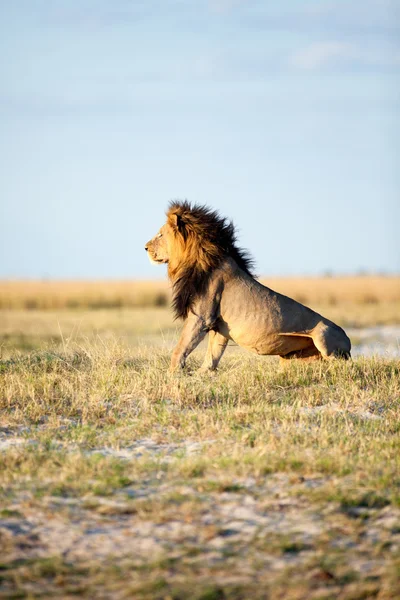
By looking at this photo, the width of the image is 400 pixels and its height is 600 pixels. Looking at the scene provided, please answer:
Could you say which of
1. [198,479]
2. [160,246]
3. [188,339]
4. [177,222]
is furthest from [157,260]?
[198,479]

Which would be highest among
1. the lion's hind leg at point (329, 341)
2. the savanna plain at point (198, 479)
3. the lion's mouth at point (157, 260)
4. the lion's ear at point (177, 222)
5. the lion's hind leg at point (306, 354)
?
the lion's ear at point (177, 222)

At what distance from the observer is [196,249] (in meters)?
8.01

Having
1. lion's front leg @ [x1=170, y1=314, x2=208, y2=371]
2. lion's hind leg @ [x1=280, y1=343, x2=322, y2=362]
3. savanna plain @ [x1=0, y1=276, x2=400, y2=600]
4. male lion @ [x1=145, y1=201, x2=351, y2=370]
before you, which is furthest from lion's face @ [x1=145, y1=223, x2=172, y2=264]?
lion's hind leg @ [x1=280, y1=343, x2=322, y2=362]

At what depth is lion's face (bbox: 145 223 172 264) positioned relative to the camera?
323 inches

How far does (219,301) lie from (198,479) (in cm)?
327

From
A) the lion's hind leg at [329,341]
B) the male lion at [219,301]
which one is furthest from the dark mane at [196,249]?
the lion's hind leg at [329,341]

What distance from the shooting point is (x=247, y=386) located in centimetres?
718

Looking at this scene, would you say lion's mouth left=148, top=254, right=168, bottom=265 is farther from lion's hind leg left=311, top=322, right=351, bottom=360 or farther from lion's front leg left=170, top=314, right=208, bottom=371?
lion's hind leg left=311, top=322, right=351, bottom=360

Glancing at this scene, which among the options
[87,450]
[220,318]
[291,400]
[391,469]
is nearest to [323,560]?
[391,469]

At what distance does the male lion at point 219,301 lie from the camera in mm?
7812

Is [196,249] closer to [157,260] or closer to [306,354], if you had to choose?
[157,260]

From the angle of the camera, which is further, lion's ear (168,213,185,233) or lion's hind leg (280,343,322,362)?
lion's hind leg (280,343,322,362)

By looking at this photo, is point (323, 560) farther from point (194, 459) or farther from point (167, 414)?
point (167, 414)

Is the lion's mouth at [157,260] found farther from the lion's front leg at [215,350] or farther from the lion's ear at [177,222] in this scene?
the lion's front leg at [215,350]
